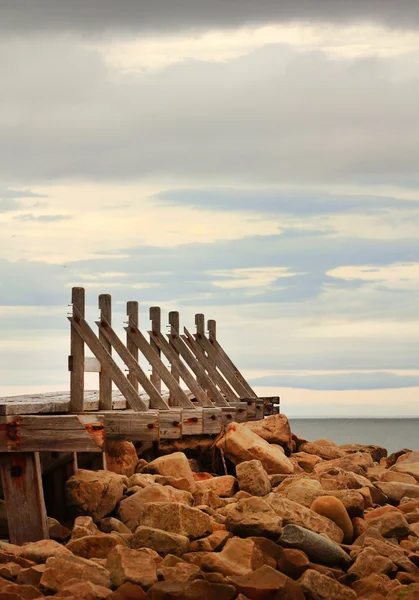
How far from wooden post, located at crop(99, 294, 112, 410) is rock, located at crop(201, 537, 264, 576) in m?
4.51

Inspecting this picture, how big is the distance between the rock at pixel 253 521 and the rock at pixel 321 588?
1.00m

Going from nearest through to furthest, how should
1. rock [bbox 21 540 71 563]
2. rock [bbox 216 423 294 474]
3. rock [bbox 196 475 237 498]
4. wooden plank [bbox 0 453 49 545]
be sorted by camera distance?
rock [bbox 21 540 71 563] → wooden plank [bbox 0 453 49 545] → rock [bbox 196 475 237 498] → rock [bbox 216 423 294 474]

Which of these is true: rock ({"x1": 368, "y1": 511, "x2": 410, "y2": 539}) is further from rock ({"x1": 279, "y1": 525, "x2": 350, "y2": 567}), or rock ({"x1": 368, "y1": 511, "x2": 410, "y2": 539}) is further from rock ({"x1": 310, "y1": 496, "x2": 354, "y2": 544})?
rock ({"x1": 279, "y1": 525, "x2": 350, "y2": 567})

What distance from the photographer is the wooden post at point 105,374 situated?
16220 mm

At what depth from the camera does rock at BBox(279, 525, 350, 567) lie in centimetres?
1266

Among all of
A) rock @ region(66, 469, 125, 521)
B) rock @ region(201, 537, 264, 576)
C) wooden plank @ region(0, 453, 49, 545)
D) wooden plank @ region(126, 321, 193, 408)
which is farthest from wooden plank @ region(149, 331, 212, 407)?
rock @ region(201, 537, 264, 576)

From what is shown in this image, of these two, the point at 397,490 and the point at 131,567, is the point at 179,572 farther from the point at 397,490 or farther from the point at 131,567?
the point at 397,490

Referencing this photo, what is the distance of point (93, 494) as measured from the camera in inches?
541

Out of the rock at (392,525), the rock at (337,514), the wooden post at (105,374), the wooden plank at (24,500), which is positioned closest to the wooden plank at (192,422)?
the wooden post at (105,374)

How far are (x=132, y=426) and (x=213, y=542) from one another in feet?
9.83

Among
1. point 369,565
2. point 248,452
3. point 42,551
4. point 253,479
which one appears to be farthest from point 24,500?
point 248,452

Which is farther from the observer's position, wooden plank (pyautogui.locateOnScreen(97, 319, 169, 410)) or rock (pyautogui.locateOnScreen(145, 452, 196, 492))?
wooden plank (pyautogui.locateOnScreen(97, 319, 169, 410))

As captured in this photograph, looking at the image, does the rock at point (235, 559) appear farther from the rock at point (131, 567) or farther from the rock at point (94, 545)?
the rock at point (94, 545)

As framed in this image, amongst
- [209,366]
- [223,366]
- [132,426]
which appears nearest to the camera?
[132,426]
